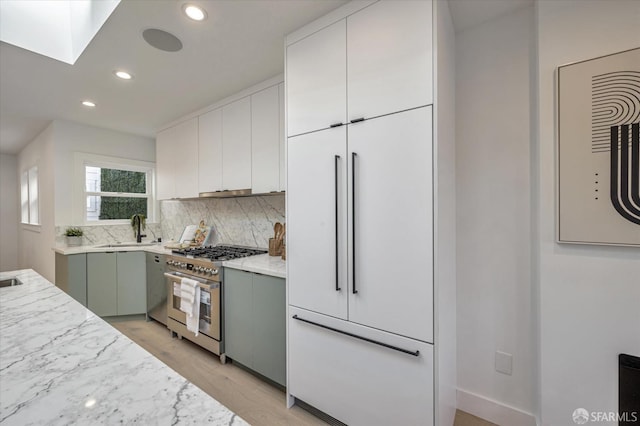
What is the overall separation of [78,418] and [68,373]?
0.22 meters

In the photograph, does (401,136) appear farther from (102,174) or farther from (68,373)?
(102,174)

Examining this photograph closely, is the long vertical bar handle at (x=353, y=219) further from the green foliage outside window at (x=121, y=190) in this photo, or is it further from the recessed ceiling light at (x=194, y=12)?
the green foliage outside window at (x=121, y=190)

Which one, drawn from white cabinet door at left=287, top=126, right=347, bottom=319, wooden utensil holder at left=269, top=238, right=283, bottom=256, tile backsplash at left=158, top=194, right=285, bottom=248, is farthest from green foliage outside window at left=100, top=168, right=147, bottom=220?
white cabinet door at left=287, top=126, right=347, bottom=319

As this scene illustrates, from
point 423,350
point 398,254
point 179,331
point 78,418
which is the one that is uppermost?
point 398,254

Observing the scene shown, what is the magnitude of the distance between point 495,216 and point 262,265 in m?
1.66

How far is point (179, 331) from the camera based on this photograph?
2869 millimetres

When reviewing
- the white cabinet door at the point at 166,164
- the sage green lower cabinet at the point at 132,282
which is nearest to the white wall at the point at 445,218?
the white cabinet door at the point at 166,164

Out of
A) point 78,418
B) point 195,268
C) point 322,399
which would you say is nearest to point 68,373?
point 78,418

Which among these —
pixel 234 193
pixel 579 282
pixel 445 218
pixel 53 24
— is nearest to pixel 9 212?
pixel 53 24

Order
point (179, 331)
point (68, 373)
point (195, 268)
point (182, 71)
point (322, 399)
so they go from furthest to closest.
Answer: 1. point (179, 331)
2. point (195, 268)
3. point (182, 71)
4. point (322, 399)
5. point (68, 373)

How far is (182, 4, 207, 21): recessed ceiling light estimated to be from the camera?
63.9 inches

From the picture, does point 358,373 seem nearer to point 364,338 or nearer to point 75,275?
point 364,338

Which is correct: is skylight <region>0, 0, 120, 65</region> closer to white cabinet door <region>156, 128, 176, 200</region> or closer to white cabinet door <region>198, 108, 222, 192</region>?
white cabinet door <region>198, 108, 222, 192</region>

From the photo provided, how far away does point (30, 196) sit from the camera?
5121 mm
